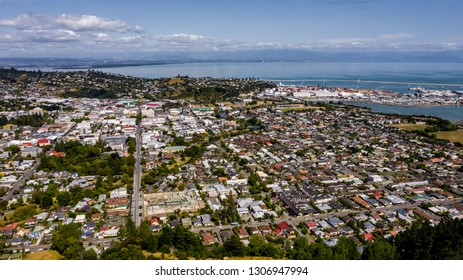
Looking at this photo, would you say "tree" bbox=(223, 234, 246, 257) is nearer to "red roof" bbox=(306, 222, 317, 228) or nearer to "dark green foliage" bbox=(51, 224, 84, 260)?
"red roof" bbox=(306, 222, 317, 228)

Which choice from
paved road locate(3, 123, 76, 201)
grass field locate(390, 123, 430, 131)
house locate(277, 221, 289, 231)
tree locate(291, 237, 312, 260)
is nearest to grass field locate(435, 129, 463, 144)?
grass field locate(390, 123, 430, 131)

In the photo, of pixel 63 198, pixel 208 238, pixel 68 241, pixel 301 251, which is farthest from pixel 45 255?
pixel 301 251

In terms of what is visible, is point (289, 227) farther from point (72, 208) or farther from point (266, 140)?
point (266, 140)

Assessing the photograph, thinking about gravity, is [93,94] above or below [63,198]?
above

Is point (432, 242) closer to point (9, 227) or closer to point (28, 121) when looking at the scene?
point (9, 227)

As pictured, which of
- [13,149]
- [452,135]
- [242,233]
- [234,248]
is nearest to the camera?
[234,248]

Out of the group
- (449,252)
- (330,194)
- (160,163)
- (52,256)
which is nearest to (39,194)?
(52,256)

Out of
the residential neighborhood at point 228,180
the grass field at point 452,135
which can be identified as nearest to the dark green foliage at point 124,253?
the residential neighborhood at point 228,180

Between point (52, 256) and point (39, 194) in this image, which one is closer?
point (52, 256)
